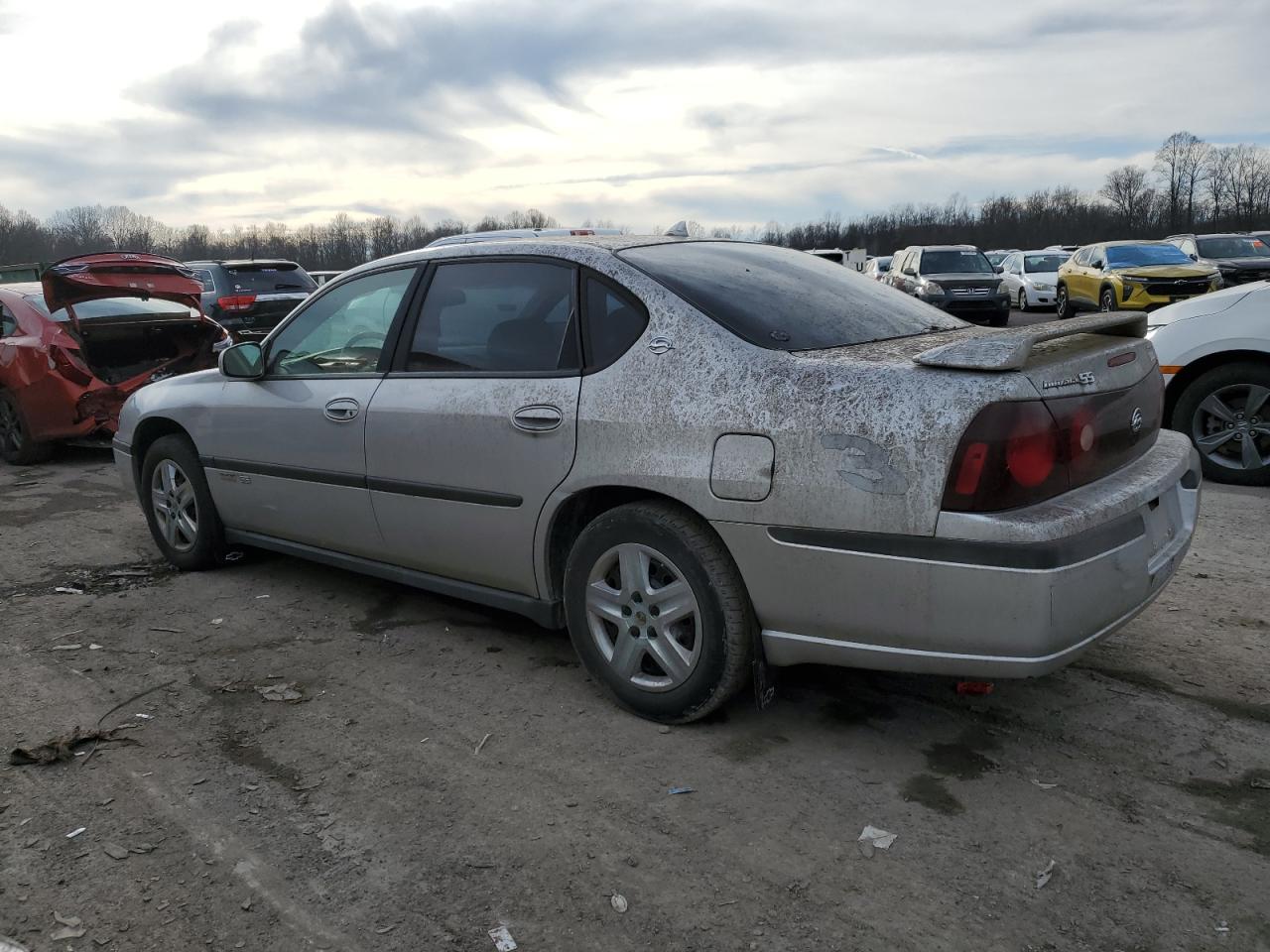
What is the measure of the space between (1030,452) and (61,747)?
3131 mm

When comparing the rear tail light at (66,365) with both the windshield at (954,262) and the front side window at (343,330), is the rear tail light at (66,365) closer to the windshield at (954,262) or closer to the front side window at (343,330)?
the front side window at (343,330)

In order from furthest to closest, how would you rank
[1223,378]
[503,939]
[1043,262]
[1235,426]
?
[1043,262], [1235,426], [1223,378], [503,939]

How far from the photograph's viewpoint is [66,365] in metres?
8.39

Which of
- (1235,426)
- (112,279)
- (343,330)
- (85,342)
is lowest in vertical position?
(1235,426)

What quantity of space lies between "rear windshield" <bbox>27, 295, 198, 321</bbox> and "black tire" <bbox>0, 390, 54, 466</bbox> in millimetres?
799

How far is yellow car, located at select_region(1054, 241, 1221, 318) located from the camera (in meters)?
17.9

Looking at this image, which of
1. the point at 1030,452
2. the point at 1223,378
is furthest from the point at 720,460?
the point at 1223,378

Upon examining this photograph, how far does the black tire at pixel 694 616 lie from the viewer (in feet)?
10.2

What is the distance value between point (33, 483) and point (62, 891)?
6.38 m

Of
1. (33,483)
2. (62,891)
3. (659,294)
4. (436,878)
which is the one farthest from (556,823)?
(33,483)

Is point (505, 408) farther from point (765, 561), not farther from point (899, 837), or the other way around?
point (899, 837)

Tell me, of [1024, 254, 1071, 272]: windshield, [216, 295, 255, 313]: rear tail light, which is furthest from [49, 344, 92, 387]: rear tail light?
[1024, 254, 1071, 272]: windshield

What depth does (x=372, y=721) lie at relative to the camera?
3.51 metres

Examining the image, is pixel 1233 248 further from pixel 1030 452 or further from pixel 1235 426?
pixel 1030 452
